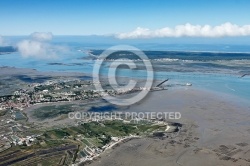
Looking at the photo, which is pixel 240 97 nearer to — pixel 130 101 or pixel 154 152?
pixel 130 101

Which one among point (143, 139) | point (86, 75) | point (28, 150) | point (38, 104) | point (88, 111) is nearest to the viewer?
point (28, 150)

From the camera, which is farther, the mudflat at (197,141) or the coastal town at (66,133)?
the coastal town at (66,133)

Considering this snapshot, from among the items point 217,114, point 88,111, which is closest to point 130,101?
point 88,111

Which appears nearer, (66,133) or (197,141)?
(197,141)

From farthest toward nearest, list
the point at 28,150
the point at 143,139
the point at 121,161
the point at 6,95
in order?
the point at 6,95
the point at 143,139
the point at 28,150
the point at 121,161

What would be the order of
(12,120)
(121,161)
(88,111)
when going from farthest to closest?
(88,111) < (12,120) < (121,161)

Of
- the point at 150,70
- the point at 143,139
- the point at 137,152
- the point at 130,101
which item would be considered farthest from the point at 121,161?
the point at 150,70

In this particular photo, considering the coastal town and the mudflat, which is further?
the coastal town

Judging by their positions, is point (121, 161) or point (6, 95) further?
point (6, 95)

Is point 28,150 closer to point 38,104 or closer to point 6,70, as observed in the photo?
point 38,104
